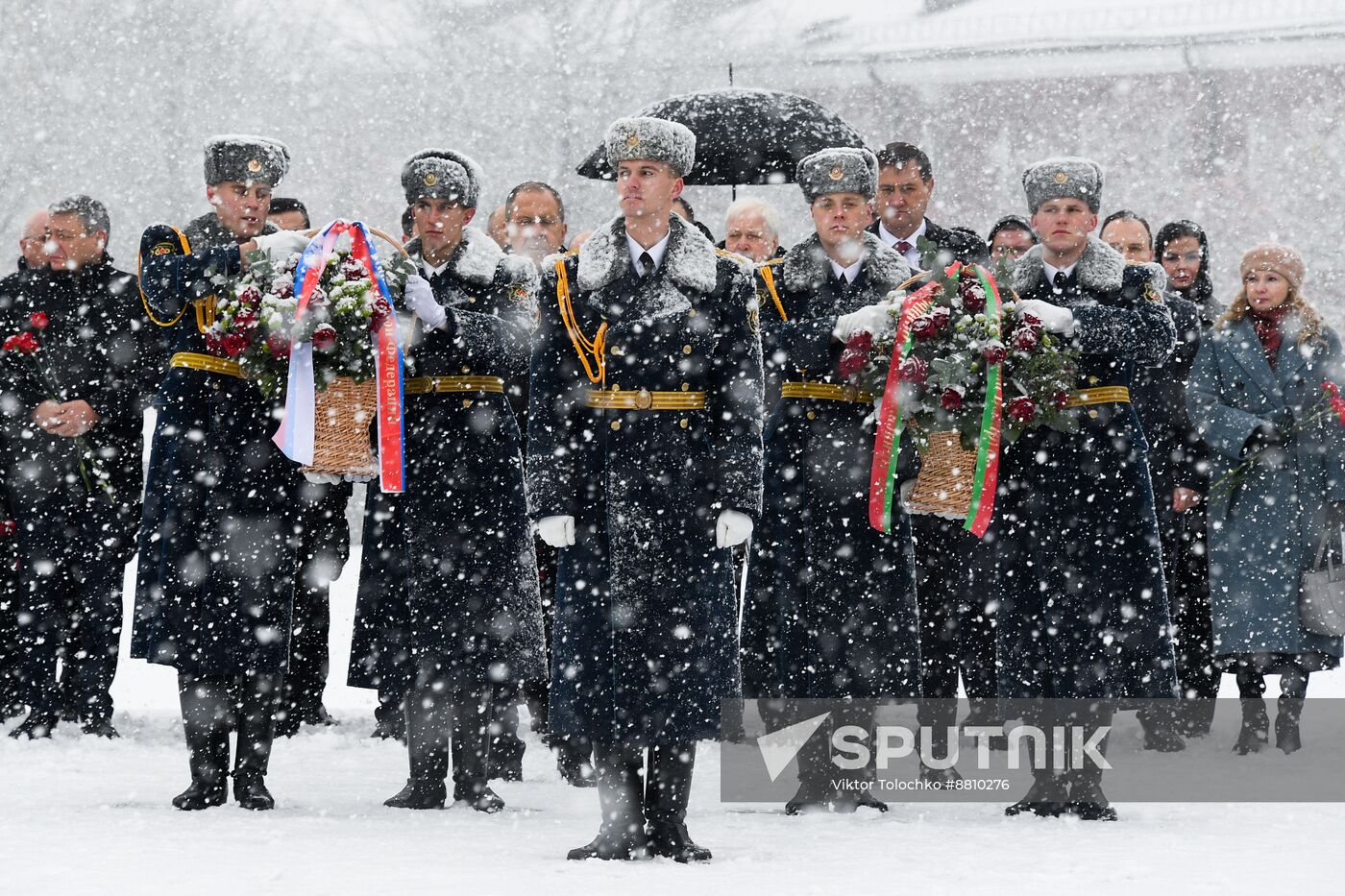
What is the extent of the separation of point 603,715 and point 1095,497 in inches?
78.6

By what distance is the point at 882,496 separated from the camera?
654 cm

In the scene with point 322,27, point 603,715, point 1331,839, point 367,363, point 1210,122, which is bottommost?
point 1331,839

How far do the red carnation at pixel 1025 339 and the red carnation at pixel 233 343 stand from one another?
2383 mm

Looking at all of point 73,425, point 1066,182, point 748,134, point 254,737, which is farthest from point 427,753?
point 748,134

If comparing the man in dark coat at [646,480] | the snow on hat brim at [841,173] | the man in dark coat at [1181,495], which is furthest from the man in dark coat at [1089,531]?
the man in dark coat at [1181,495]

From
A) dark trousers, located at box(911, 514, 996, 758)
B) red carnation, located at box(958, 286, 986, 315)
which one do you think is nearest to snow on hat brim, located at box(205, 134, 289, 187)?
red carnation, located at box(958, 286, 986, 315)

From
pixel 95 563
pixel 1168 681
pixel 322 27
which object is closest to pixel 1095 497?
pixel 1168 681

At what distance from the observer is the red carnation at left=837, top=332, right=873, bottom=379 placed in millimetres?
6414

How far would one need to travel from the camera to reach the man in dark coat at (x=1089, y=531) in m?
6.62

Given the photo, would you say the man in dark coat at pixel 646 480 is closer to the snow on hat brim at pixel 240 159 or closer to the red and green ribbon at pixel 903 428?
the red and green ribbon at pixel 903 428

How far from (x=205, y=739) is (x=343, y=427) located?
1.07 metres

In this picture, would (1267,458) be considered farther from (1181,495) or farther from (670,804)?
(670,804)

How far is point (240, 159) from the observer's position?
644cm

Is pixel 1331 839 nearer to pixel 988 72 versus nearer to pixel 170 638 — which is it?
pixel 170 638
